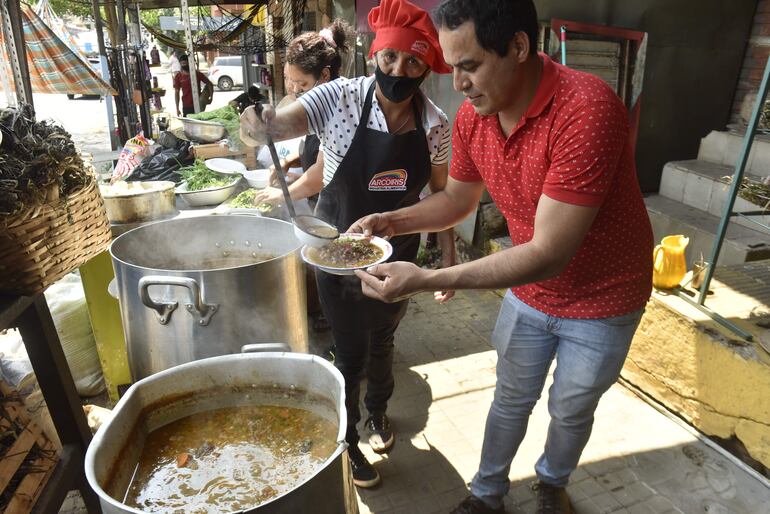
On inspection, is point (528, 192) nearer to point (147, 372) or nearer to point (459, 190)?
point (459, 190)

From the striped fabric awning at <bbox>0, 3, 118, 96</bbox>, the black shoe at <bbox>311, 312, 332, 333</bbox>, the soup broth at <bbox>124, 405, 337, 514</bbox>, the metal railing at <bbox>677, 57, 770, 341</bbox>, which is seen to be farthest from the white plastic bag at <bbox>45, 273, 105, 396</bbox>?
the striped fabric awning at <bbox>0, 3, 118, 96</bbox>

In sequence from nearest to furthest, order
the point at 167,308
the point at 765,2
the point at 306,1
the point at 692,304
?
1. the point at 167,308
2. the point at 692,304
3. the point at 765,2
4. the point at 306,1

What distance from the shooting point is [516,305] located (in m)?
2.35

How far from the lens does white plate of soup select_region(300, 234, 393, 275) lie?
A: 2248 millimetres

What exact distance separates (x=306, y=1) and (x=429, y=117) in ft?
28.3

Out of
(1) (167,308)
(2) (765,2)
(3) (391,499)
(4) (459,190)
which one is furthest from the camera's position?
(2) (765,2)

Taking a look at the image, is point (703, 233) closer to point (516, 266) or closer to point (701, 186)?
point (701, 186)

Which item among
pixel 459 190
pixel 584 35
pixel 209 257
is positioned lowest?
pixel 209 257

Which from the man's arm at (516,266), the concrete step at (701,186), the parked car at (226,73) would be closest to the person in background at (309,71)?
the man's arm at (516,266)

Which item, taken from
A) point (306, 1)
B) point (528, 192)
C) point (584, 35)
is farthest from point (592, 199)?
point (306, 1)

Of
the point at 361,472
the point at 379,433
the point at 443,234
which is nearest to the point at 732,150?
the point at 443,234

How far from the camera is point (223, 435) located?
5.64ft

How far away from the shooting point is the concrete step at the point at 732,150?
4.89 meters

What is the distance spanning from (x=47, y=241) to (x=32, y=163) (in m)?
0.26
